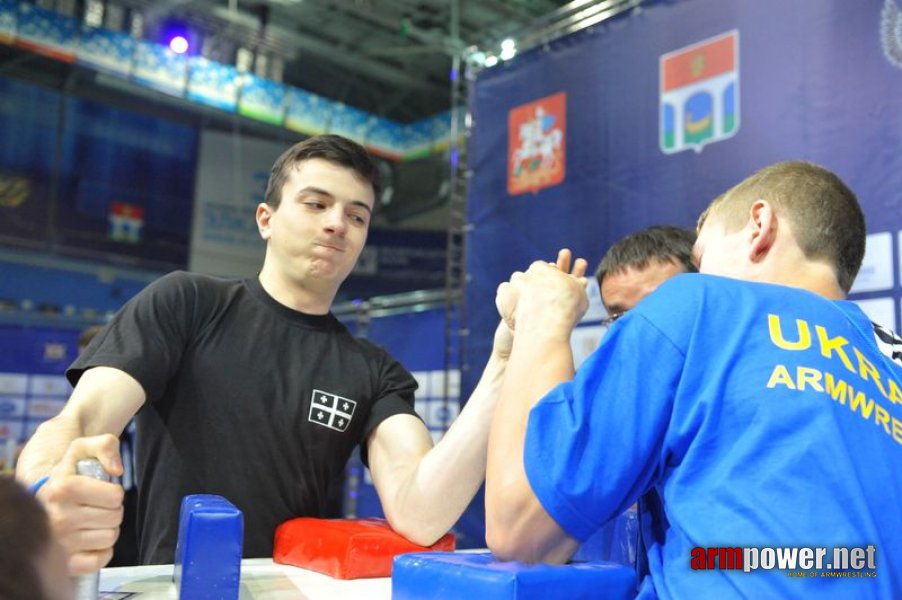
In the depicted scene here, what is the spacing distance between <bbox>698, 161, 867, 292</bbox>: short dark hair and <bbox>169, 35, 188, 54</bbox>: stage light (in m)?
8.52

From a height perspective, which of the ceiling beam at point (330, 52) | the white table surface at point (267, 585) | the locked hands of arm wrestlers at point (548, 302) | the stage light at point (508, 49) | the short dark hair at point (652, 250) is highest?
the ceiling beam at point (330, 52)

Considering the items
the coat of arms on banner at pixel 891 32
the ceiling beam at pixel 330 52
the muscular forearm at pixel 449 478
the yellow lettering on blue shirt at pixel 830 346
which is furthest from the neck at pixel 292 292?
the ceiling beam at pixel 330 52

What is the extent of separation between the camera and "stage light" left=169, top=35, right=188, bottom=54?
8406mm

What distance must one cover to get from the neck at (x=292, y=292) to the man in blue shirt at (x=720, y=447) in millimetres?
932

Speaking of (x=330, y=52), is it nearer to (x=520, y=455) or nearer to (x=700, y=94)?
(x=700, y=94)

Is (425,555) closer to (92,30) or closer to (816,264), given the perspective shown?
(816,264)

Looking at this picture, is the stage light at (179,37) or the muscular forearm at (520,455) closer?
the muscular forearm at (520,455)

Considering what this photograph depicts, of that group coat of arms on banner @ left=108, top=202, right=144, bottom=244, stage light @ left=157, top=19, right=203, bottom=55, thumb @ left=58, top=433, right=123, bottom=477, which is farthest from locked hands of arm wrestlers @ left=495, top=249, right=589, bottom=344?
coat of arms on banner @ left=108, top=202, right=144, bottom=244

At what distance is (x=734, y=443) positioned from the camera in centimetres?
76

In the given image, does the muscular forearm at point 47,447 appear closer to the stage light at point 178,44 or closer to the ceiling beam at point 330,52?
the ceiling beam at point 330,52

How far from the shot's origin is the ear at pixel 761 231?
3.18 ft

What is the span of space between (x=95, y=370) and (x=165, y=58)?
8.20 meters

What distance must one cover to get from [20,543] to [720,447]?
61cm

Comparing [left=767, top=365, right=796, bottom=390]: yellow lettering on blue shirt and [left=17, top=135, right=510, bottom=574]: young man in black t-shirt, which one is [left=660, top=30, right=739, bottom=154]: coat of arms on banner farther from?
[left=767, top=365, right=796, bottom=390]: yellow lettering on blue shirt
